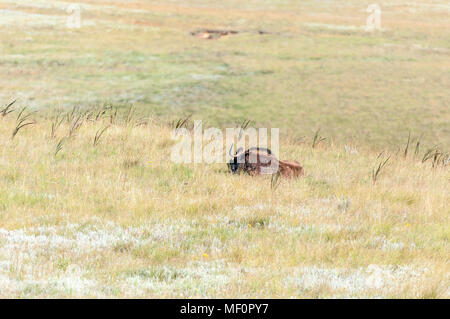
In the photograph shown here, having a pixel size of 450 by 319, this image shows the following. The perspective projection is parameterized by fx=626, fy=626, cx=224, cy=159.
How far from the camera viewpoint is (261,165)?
1036 cm

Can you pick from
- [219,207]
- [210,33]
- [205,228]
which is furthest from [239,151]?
[210,33]

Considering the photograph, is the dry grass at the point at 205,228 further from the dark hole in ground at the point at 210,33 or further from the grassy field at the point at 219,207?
the dark hole in ground at the point at 210,33

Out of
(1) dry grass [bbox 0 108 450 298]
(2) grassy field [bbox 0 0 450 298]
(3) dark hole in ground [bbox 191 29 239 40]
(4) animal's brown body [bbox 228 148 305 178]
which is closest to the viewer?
(1) dry grass [bbox 0 108 450 298]

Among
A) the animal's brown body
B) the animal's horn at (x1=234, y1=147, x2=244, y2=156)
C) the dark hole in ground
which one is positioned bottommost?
the dark hole in ground

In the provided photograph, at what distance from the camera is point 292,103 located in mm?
26438

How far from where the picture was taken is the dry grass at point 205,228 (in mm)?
5766

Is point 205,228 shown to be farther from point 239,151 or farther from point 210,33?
point 210,33

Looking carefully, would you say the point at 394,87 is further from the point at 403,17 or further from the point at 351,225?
the point at 403,17

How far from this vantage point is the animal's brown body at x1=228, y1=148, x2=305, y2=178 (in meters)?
10.3

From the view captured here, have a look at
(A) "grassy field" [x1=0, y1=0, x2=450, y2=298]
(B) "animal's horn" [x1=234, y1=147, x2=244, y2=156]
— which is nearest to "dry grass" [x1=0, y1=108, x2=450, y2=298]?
(A) "grassy field" [x1=0, y1=0, x2=450, y2=298]

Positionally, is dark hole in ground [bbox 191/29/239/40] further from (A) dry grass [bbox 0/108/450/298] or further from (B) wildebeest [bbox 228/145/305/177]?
(B) wildebeest [bbox 228/145/305/177]

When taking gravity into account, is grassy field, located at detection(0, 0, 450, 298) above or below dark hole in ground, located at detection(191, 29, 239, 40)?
above

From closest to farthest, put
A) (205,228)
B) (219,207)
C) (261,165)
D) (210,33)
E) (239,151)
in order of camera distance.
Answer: (205,228) → (219,207) → (261,165) → (239,151) → (210,33)

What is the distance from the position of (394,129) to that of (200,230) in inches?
626
